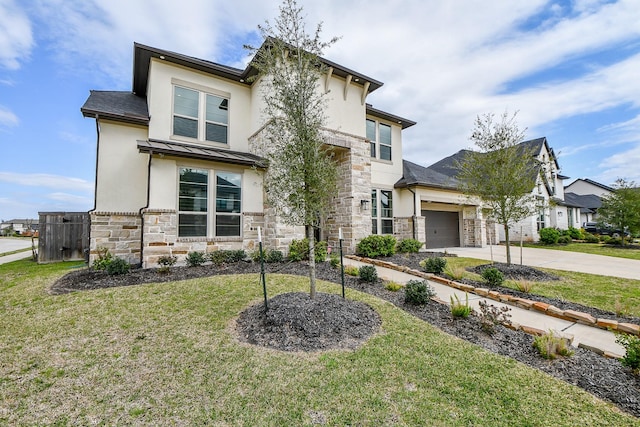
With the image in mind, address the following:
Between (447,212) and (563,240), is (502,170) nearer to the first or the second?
(447,212)

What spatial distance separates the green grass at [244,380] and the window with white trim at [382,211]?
8.94m

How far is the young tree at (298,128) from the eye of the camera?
14.9ft

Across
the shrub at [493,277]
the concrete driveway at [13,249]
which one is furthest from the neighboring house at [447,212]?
the concrete driveway at [13,249]

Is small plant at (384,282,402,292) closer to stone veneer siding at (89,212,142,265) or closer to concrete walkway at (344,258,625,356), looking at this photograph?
concrete walkway at (344,258,625,356)

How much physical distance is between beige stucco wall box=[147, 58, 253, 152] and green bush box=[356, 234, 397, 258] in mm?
6056

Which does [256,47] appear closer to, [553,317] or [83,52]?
[553,317]

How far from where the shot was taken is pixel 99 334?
388 centimetres

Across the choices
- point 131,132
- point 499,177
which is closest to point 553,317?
point 499,177

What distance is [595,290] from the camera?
20.8 feet

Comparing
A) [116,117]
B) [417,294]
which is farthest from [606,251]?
[116,117]

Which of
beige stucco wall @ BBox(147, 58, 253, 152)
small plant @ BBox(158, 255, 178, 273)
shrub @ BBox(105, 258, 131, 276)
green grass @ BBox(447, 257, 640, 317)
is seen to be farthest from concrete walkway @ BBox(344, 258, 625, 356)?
beige stucco wall @ BBox(147, 58, 253, 152)

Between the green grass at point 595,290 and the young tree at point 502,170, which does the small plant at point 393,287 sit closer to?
the green grass at point 595,290

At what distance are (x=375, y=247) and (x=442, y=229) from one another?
26.0ft

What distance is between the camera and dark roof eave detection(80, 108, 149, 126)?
8602 mm
